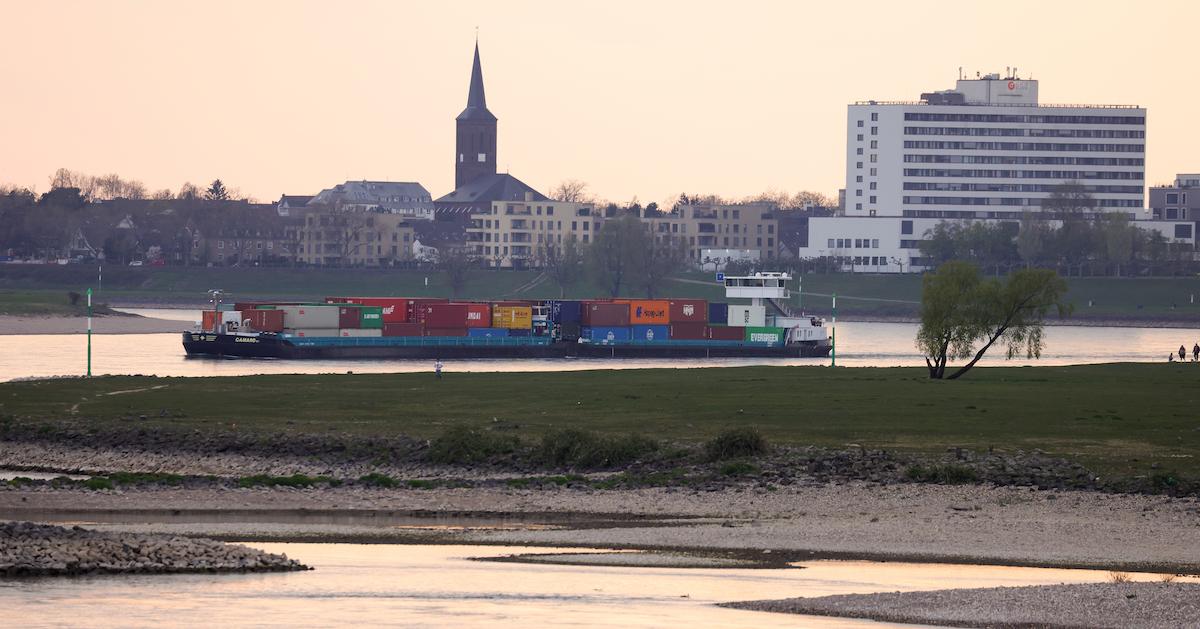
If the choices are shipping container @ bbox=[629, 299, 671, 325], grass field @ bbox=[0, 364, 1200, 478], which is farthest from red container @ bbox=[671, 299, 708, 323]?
grass field @ bbox=[0, 364, 1200, 478]

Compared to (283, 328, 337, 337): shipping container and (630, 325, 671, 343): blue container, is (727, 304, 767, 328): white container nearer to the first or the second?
(630, 325, 671, 343): blue container

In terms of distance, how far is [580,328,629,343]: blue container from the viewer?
123 metres

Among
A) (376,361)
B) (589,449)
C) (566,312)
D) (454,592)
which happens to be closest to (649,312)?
(566,312)

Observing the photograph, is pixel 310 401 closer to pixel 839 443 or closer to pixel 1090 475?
pixel 839 443

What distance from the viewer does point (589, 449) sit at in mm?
43562

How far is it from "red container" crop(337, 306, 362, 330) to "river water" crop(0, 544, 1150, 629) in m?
86.1

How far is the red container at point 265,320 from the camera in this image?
11569cm

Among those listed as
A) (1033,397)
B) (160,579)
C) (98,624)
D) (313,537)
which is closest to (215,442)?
(313,537)

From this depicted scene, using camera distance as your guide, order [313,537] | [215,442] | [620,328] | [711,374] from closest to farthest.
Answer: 1. [313,537]
2. [215,442]
3. [711,374]
4. [620,328]

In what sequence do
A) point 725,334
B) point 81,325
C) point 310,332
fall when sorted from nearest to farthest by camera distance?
point 310,332 → point 725,334 → point 81,325

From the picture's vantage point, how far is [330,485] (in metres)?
41.4

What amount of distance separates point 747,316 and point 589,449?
87849 millimetres

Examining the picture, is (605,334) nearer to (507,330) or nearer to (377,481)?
(507,330)

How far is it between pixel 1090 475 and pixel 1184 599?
12868mm
